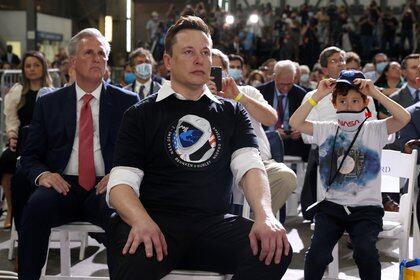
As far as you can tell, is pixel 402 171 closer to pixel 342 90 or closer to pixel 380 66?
pixel 342 90

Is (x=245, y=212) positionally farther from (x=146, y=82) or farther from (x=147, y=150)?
(x=146, y=82)

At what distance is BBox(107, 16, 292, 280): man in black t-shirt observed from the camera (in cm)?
280

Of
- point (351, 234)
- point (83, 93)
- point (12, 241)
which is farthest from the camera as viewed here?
point (12, 241)

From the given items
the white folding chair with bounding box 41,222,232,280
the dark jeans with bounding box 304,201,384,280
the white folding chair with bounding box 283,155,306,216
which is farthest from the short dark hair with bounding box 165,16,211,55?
the white folding chair with bounding box 283,155,306,216

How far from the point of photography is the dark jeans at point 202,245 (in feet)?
9.26

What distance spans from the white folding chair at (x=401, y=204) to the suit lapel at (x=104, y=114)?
5.05ft

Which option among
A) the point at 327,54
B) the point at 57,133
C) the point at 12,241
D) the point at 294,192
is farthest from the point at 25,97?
the point at 327,54

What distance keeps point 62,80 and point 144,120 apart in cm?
829

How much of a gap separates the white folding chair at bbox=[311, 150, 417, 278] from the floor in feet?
1.73

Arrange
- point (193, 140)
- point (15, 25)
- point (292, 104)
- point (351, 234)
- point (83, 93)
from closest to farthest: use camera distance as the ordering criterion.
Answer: point (193, 140), point (351, 234), point (83, 93), point (292, 104), point (15, 25)

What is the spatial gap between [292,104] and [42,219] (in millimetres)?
4006

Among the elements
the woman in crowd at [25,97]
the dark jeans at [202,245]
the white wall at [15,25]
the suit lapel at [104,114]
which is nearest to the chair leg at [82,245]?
the woman in crowd at [25,97]

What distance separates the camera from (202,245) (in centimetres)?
298

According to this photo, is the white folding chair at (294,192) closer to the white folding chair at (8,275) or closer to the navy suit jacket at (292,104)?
the navy suit jacket at (292,104)
